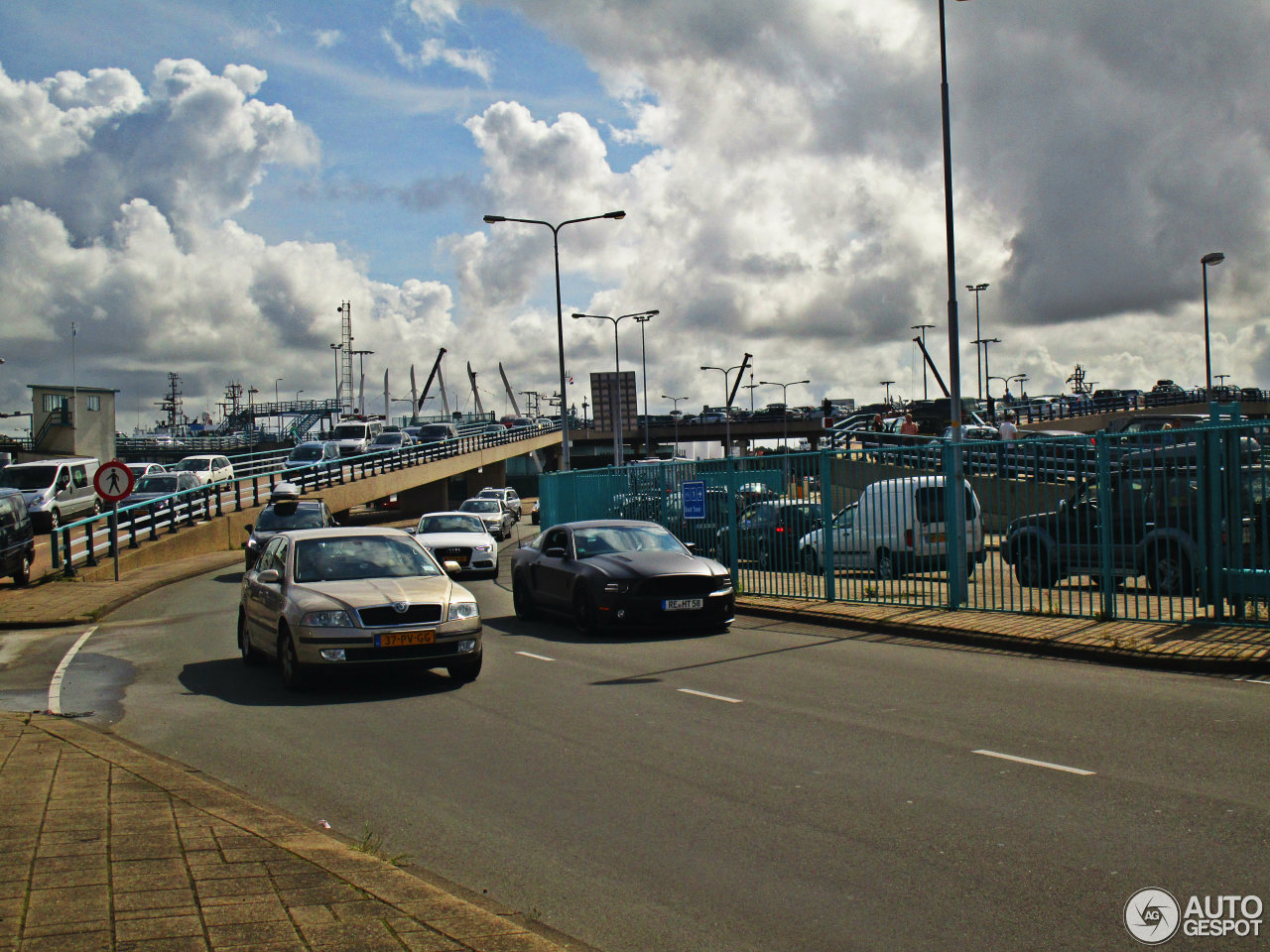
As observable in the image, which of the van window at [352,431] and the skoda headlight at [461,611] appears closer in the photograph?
the skoda headlight at [461,611]

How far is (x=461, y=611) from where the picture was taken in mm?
10758

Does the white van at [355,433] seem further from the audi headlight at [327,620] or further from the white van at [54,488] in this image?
the audi headlight at [327,620]

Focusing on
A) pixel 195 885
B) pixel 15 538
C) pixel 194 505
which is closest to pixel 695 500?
pixel 15 538

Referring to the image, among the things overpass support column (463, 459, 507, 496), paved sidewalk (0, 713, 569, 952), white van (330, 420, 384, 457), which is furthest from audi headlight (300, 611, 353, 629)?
overpass support column (463, 459, 507, 496)

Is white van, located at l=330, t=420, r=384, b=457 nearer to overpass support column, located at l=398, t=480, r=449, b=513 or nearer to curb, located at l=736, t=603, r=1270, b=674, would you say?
overpass support column, located at l=398, t=480, r=449, b=513

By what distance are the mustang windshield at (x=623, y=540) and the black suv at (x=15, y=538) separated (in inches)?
476

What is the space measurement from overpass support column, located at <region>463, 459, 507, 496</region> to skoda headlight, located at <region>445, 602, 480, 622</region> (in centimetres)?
6255

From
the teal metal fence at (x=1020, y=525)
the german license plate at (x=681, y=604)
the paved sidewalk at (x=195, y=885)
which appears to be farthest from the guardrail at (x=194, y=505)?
the paved sidewalk at (x=195, y=885)

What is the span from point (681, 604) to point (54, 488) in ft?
82.1

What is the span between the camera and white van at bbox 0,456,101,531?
3162 centimetres

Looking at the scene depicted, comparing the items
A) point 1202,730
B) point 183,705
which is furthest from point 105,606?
point 1202,730

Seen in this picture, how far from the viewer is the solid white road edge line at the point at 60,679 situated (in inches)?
406

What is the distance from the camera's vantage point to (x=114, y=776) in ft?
22.0

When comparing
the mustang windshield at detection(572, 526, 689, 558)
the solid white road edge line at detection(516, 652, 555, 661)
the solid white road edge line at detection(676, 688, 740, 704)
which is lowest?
the solid white road edge line at detection(516, 652, 555, 661)
